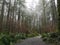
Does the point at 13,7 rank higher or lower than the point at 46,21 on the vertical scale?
higher

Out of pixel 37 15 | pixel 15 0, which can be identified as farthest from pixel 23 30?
pixel 37 15

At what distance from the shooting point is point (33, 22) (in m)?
47.6

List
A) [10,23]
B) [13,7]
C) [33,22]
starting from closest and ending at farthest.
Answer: [10,23] < [13,7] < [33,22]

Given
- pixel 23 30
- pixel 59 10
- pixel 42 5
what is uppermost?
pixel 42 5

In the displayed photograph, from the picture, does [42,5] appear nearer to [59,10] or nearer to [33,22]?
[33,22]

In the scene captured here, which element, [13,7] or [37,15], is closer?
[13,7]

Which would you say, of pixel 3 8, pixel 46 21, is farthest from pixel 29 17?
pixel 3 8

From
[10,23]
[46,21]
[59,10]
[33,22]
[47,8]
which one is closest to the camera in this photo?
[59,10]

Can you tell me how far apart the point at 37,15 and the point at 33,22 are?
277cm

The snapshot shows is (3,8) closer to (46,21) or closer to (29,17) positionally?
(46,21)

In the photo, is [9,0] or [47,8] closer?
[9,0]

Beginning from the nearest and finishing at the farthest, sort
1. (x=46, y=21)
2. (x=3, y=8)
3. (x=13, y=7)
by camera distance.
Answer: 1. (x=3, y=8)
2. (x=13, y=7)
3. (x=46, y=21)

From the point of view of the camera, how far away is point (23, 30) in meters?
24.0

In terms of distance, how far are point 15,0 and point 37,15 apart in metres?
15.7
